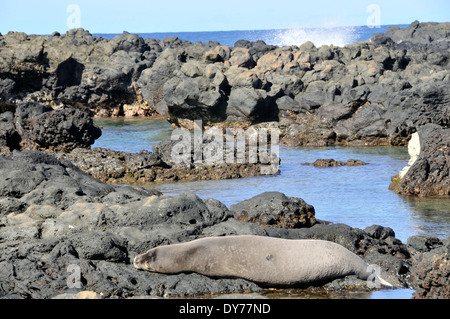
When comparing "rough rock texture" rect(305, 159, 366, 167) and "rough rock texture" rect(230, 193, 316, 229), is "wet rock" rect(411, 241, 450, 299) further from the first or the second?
"rough rock texture" rect(305, 159, 366, 167)

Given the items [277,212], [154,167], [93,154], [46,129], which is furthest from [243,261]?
[46,129]

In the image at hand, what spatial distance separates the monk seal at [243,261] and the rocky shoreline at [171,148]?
12 cm

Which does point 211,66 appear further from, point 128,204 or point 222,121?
point 128,204

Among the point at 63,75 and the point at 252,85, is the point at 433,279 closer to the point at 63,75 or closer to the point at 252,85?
the point at 252,85

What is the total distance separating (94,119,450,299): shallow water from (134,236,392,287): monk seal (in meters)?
0.77

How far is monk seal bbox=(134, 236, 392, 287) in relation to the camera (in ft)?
21.7

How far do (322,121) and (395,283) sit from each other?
2149 cm

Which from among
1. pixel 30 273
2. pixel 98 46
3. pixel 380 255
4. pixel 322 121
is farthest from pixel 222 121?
pixel 30 273

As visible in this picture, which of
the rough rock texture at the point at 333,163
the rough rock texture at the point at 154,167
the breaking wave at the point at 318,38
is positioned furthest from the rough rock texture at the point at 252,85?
the breaking wave at the point at 318,38

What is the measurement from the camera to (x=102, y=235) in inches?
275

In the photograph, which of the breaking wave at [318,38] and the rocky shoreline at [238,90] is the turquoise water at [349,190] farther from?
the breaking wave at [318,38]

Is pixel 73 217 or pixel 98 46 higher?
pixel 98 46

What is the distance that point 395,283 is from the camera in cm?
739

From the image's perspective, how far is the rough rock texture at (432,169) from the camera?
16172 mm
